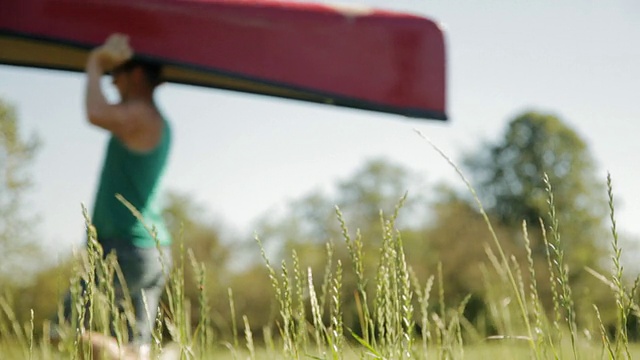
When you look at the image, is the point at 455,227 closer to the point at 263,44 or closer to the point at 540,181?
the point at 540,181

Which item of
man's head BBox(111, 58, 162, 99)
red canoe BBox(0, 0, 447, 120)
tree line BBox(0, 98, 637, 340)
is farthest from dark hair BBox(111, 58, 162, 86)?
tree line BBox(0, 98, 637, 340)

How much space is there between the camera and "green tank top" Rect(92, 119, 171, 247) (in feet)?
8.71

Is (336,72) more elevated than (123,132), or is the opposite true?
(336,72)

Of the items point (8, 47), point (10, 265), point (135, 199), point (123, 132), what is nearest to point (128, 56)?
point (123, 132)

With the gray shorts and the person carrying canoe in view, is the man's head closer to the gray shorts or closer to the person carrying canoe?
the person carrying canoe

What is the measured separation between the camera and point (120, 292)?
2531mm

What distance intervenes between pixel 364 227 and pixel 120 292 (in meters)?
23.4

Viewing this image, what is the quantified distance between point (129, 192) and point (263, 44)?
137 centimetres

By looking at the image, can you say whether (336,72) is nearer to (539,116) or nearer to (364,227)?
(364,227)

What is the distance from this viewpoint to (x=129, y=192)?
9.05 feet

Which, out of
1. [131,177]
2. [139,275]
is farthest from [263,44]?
[139,275]

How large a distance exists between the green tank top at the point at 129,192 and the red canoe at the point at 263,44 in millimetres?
867

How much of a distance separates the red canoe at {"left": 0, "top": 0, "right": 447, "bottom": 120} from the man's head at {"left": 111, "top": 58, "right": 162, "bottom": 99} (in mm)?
345

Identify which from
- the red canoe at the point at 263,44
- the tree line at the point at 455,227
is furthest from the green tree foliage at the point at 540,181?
the red canoe at the point at 263,44
